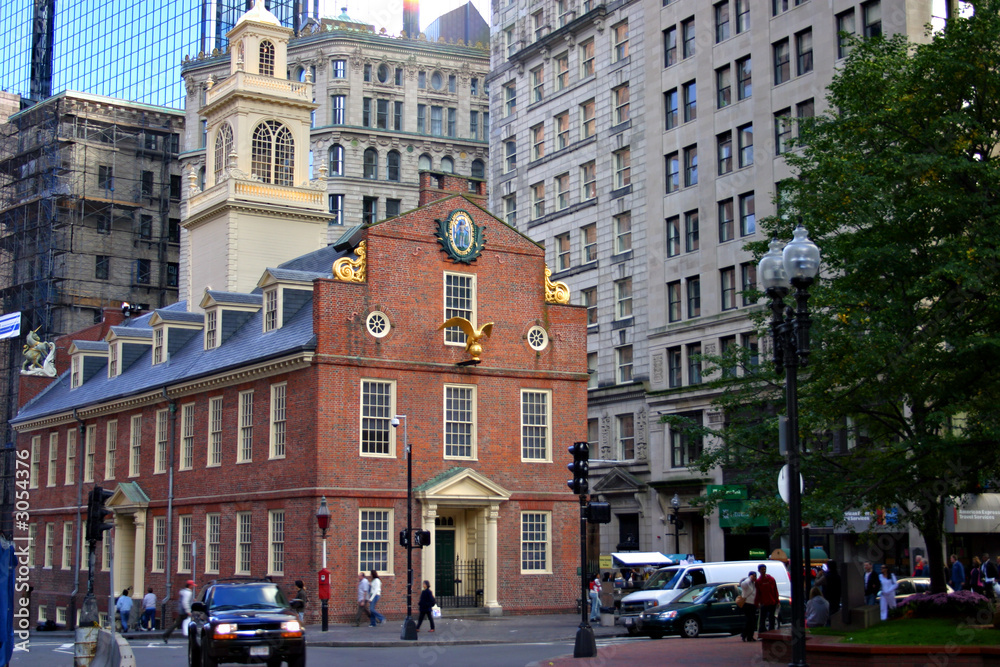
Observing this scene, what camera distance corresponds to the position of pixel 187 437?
46094mm

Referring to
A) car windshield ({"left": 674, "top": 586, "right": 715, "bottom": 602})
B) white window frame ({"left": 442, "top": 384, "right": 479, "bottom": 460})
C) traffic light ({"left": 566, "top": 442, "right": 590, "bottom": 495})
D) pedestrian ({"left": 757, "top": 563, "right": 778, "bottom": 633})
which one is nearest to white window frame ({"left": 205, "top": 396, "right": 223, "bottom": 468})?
white window frame ({"left": 442, "top": 384, "right": 479, "bottom": 460})

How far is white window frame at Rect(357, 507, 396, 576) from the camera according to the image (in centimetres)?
3862

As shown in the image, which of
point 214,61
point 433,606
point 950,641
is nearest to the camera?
point 950,641

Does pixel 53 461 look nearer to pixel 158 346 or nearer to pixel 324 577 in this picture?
pixel 158 346

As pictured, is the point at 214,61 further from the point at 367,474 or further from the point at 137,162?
the point at 367,474

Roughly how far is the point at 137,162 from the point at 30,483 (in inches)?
1490

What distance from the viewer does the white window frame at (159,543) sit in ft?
153

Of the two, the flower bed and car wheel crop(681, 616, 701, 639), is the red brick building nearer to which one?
car wheel crop(681, 616, 701, 639)

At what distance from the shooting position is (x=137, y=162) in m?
91.5

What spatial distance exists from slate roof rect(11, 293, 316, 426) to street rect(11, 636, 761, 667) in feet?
38.3

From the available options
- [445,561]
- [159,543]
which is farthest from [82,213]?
[445,561]

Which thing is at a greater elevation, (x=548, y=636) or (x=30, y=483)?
(x=30, y=483)

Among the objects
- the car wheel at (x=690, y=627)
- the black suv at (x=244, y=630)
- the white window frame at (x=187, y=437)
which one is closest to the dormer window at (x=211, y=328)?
the white window frame at (x=187, y=437)

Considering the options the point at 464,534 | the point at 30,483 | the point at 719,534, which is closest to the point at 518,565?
the point at 464,534
